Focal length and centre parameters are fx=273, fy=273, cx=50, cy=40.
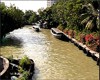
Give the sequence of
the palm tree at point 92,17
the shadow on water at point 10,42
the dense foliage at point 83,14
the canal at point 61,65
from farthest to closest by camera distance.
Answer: the shadow on water at point 10,42, the dense foliage at point 83,14, the palm tree at point 92,17, the canal at point 61,65

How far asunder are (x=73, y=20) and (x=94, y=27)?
768 cm

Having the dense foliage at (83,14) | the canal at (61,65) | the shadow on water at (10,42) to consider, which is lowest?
the shadow on water at (10,42)

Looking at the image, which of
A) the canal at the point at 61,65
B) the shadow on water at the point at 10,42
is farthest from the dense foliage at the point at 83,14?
the shadow on water at the point at 10,42

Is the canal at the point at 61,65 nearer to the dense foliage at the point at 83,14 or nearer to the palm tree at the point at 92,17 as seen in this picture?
the palm tree at the point at 92,17

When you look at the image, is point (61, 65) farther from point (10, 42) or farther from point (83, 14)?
point (10, 42)

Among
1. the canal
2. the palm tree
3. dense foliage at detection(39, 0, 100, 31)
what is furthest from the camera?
dense foliage at detection(39, 0, 100, 31)

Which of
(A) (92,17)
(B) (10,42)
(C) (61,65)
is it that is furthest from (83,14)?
(C) (61,65)

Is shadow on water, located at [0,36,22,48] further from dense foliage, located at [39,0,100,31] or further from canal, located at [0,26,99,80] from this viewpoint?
dense foliage, located at [39,0,100,31]

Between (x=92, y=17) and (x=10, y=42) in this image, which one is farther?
(x=10, y=42)

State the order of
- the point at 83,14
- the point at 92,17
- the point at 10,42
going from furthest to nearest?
1. the point at 10,42
2. the point at 83,14
3. the point at 92,17

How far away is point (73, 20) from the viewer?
133ft

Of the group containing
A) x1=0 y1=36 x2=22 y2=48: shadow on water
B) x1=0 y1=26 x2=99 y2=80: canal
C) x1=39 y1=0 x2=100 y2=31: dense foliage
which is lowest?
x1=0 y1=36 x2=22 y2=48: shadow on water

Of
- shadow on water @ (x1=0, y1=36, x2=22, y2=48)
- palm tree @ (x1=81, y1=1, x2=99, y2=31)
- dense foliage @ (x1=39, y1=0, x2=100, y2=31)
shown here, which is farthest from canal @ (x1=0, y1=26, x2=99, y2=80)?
dense foliage @ (x1=39, y1=0, x2=100, y2=31)

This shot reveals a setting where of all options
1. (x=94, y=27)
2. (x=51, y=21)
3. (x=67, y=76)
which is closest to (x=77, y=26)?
(x=94, y=27)
